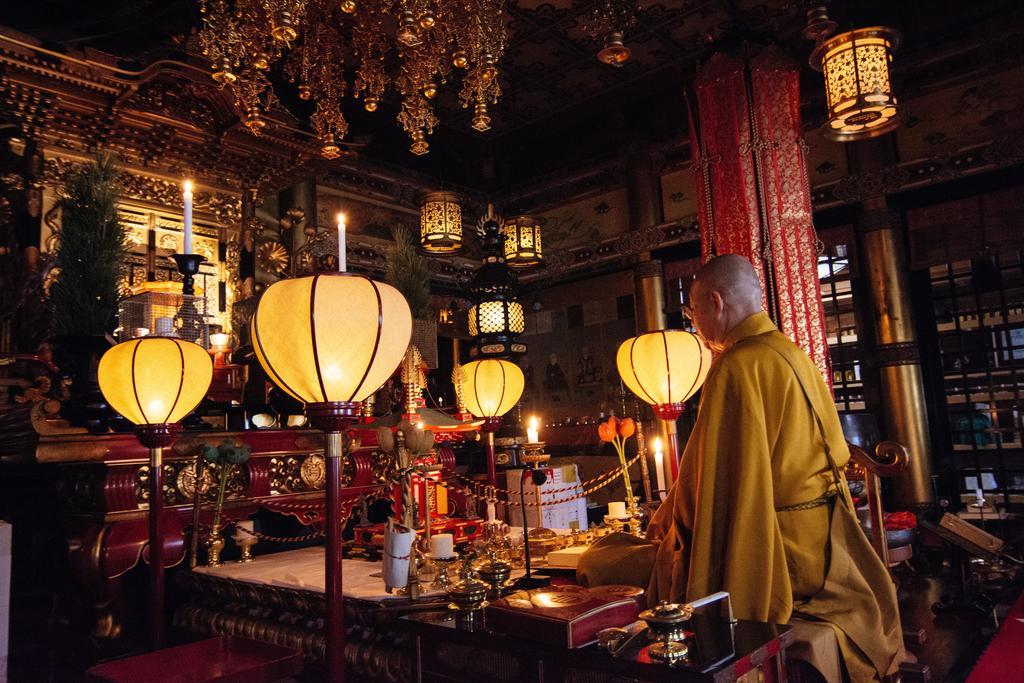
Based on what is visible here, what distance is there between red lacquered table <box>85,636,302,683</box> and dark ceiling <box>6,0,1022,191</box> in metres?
3.65

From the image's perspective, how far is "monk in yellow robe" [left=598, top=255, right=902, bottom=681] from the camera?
1645 mm

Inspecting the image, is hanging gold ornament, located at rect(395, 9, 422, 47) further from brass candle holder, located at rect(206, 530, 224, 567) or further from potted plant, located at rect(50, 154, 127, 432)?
brass candle holder, located at rect(206, 530, 224, 567)

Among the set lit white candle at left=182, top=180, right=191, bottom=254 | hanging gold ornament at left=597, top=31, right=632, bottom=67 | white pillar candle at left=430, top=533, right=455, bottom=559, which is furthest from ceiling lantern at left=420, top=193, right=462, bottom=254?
white pillar candle at left=430, top=533, right=455, bottom=559

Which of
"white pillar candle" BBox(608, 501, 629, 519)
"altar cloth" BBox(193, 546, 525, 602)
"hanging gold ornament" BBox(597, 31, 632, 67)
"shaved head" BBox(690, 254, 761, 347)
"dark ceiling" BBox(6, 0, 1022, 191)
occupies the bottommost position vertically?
"altar cloth" BBox(193, 546, 525, 602)

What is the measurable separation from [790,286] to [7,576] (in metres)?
3.53

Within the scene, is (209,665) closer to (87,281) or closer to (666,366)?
(666,366)

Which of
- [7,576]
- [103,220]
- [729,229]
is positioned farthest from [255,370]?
[729,229]

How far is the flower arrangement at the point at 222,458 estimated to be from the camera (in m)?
2.93

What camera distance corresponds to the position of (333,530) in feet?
5.64

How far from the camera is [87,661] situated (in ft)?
9.16

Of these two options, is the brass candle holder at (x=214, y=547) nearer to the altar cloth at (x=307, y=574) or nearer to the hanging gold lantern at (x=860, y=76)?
the altar cloth at (x=307, y=574)

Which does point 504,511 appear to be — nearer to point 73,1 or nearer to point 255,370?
point 255,370

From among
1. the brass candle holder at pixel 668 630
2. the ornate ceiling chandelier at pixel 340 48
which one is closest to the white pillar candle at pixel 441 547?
the brass candle holder at pixel 668 630

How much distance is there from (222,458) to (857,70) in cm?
382
